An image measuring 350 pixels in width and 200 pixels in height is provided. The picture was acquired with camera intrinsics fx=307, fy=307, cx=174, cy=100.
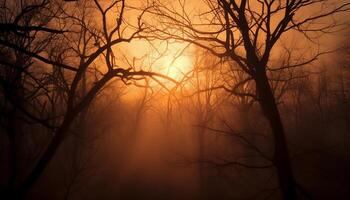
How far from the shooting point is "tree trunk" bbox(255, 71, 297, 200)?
3.93 meters

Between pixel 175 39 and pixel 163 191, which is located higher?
pixel 175 39

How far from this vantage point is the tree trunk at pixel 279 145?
12.9 feet

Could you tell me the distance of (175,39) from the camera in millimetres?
4922

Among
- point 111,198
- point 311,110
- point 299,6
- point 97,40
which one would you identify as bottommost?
point 111,198

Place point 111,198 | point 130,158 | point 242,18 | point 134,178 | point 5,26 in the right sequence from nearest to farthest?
1. point 5,26
2. point 242,18
3. point 111,198
4. point 134,178
5. point 130,158

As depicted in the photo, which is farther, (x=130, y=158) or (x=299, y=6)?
(x=130, y=158)

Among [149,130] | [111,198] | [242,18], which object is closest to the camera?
[242,18]

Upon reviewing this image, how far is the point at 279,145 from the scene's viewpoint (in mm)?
4105

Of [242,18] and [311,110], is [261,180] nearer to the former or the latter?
[242,18]

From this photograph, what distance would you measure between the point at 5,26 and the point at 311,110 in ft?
163

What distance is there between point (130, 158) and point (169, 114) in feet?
85.8

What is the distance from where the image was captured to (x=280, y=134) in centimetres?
414

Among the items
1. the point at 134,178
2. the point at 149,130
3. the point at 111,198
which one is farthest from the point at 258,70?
the point at 149,130

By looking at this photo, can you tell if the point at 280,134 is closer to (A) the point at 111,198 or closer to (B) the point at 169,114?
(B) the point at 169,114
